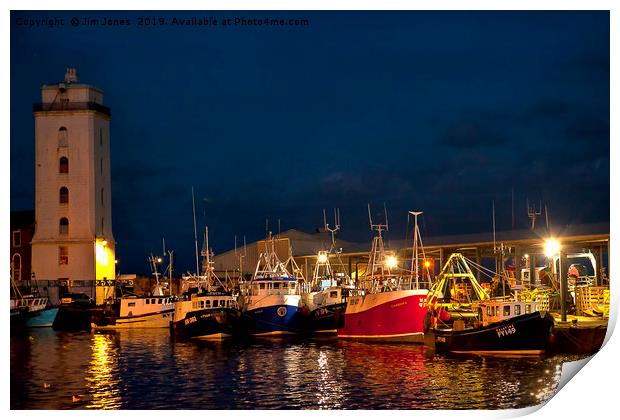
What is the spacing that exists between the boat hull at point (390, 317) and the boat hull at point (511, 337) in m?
5.30

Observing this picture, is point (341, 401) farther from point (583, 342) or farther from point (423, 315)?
point (423, 315)

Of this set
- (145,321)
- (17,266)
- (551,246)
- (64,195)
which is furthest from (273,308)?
(17,266)

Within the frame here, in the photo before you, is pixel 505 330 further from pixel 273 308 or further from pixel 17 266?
pixel 17 266

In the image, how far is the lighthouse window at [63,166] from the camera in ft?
163

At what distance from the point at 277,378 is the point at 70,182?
2793cm

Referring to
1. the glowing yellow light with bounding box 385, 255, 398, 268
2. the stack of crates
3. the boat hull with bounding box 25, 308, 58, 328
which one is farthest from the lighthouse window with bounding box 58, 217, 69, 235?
the stack of crates

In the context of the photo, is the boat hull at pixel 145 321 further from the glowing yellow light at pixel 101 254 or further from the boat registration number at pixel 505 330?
the boat registration number at pixel 505 330

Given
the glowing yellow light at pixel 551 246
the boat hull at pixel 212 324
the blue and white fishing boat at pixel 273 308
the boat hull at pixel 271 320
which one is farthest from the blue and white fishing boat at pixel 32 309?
the glowing yellow light at pixel 551 246

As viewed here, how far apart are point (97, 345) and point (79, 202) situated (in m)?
14.4

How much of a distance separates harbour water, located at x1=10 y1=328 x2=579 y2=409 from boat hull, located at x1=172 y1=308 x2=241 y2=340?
3914 millimetres

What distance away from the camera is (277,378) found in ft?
81.3

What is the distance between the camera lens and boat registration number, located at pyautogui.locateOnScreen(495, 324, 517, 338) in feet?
89.0

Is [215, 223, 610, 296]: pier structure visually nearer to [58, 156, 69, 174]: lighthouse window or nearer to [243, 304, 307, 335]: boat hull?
[243, 304, 307, 335]: boat hull
